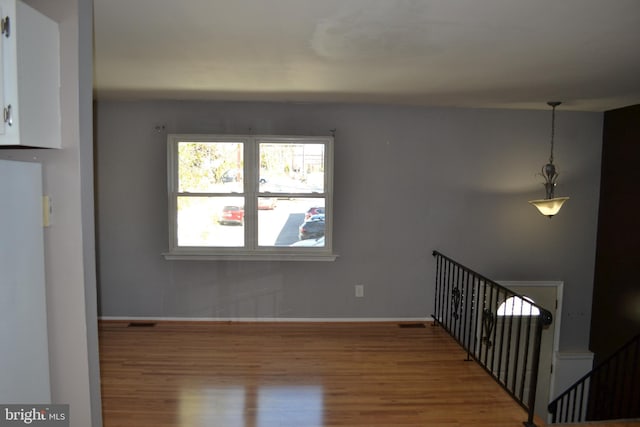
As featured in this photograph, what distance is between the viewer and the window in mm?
4559

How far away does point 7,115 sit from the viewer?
1380mm

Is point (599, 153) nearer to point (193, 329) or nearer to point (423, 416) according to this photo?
point (423, 416)

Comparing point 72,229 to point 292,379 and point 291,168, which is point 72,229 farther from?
point 291,168

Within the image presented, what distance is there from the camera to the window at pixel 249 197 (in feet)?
15.0

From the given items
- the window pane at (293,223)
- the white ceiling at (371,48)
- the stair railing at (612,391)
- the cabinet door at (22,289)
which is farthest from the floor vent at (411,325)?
the cabinet door at (22,289)

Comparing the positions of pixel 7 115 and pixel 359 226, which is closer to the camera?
pixel 7 115

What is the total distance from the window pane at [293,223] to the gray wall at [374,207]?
0.69ft

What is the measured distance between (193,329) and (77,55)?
3416 millimetres

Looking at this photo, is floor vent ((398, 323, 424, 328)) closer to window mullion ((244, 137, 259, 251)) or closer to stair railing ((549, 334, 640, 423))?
stair railing ((549, 334, 640, 423))

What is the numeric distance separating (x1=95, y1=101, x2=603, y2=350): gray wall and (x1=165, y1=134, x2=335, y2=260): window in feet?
0.43

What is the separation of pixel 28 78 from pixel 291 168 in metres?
3.25

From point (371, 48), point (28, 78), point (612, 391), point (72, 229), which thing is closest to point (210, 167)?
point (371, 48)

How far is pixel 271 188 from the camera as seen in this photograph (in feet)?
15.2

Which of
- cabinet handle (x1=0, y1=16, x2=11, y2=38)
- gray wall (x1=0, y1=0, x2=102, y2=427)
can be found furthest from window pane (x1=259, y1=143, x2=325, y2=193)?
cabinet handle (x1=0, y1=16, x2=11, y2=38)
